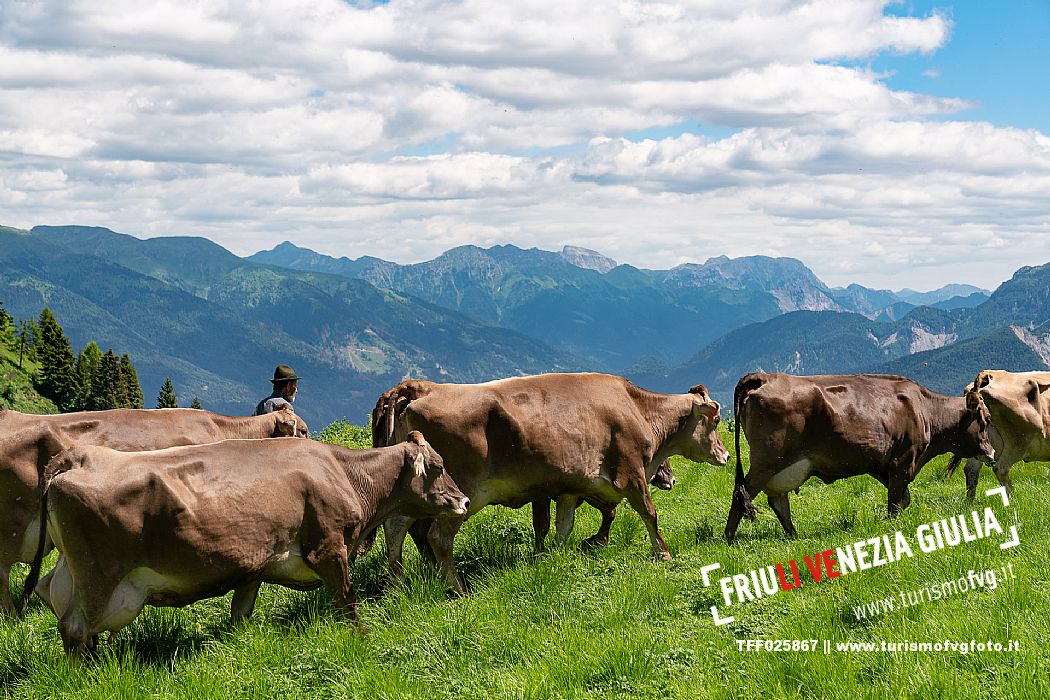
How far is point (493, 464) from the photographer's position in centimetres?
1242

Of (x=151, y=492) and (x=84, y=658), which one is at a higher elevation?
(x=151, y=492)

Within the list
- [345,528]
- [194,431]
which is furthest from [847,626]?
[194,431]

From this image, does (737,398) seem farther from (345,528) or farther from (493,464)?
(345,528)

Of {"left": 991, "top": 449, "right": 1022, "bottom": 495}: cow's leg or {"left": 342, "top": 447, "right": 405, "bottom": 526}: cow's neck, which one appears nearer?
{"left": 342, "top": 447, "right": 405, "bottom": 526}: cow's neck

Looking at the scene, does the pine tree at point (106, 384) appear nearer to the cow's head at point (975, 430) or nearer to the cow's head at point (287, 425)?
the cow's head at point (287, 425)

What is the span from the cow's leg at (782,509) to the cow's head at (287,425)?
24.3ft

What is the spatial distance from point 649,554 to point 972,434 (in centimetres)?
691

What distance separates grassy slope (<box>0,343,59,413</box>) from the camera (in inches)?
3891

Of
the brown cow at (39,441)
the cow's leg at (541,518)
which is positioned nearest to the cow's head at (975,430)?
the cow's leg at (541,518)

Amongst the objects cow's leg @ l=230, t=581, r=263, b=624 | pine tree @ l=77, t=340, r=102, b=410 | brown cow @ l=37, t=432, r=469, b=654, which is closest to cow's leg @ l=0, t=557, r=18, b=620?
brown cow @ l=37, t=432, r=469, b=654

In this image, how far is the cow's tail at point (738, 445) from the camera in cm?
1375

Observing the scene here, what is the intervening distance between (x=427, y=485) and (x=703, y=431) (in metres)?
6.07

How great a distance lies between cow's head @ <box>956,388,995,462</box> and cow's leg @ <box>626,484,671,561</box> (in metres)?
6.26

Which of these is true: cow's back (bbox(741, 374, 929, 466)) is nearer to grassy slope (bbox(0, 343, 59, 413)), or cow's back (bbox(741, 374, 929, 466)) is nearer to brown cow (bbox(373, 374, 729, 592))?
brown cow (bbox(373, 374, 729, 592))
